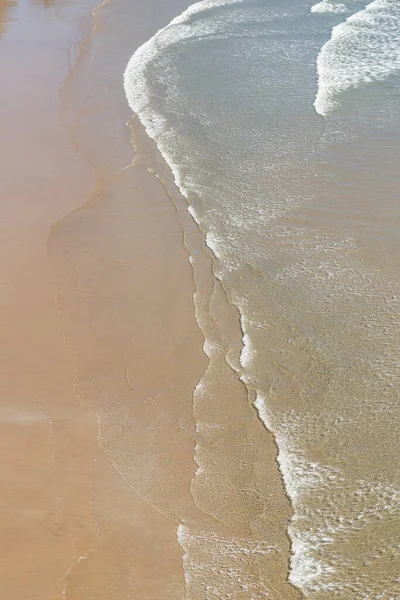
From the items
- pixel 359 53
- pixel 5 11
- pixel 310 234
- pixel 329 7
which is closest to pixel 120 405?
pixel 310 234

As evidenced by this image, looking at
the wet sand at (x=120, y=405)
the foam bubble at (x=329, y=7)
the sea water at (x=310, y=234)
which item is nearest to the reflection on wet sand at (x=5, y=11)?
the sea water at (x=310, y=234)

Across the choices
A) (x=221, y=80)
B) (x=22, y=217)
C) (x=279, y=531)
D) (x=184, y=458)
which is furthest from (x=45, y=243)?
(x=221, y=80)

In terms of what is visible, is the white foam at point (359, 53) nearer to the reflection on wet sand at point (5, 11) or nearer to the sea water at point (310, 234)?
the sea water at point (310, 234)

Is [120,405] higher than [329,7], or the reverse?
[120,405]

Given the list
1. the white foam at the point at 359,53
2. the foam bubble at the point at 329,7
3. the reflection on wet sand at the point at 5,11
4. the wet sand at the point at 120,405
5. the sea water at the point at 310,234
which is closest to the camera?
the wet sand at the point at 120,405

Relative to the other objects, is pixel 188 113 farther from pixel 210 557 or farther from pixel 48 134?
pixel 210 557

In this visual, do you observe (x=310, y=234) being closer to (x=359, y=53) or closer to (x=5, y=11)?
(x=359, y=53)

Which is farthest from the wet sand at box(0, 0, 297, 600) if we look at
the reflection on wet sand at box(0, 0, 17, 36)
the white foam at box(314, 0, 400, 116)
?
the reflection on wet sand at box(0, 0, 17, 36)
